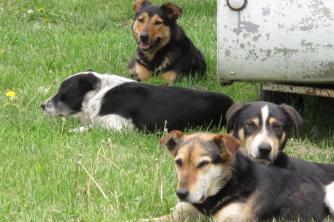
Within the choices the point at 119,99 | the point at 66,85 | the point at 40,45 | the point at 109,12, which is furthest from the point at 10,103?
the point at 109,12

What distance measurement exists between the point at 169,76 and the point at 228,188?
213 inches

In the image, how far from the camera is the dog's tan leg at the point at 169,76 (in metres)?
11.3

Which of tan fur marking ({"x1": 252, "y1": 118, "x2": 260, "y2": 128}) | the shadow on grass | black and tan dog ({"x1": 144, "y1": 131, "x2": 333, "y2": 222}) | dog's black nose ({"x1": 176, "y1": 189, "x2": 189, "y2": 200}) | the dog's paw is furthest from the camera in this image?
the shadow on grass

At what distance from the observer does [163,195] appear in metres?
6.62

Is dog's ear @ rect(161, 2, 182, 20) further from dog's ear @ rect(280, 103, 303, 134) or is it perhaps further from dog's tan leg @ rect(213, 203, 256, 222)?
dog's tan leg @ rect(213, 203, 256, 222)

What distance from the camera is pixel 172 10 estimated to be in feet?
37.4

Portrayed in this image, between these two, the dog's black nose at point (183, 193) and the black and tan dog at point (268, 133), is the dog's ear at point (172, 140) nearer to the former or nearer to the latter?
the dog's black nose at point (183, 193)

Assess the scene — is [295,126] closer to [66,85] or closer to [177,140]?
[177,140]

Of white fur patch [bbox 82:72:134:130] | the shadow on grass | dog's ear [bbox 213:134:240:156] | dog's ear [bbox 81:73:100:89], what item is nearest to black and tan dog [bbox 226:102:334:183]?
dog's ear [bbox 213:134:240:156]

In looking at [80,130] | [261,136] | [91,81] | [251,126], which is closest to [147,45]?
[91,81]

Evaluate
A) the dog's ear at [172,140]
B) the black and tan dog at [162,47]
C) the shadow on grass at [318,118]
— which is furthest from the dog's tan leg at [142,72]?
the dog's ear at [172,140]

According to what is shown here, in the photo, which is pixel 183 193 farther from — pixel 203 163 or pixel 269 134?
pixel 269 134

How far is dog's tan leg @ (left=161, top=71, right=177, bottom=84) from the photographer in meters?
11.3

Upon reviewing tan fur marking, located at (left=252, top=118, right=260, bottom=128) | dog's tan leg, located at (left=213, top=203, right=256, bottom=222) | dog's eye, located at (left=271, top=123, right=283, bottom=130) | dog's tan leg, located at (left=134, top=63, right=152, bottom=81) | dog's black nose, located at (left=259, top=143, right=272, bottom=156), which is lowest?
dog's tan leg, located at (left=134, top=63, right=152, bottom=81)
